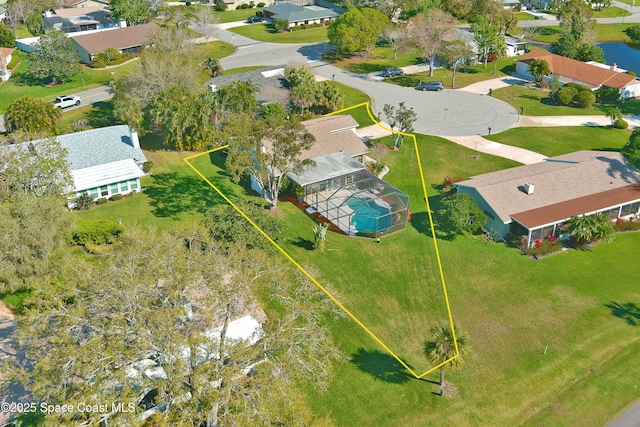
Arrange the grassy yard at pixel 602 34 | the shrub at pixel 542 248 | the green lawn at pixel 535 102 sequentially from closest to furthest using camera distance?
1. the shrub at pixel 542 248
2. the green lawn at pixel 535 102
3. the grassy yard at pixel 602 34

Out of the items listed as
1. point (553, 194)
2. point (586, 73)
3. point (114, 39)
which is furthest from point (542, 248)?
point (114, 39)

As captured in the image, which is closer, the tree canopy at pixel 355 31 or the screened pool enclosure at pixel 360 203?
the screened pool enclosure at pixel 360 203

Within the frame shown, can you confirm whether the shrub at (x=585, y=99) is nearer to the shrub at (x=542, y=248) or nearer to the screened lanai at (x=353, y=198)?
the shrub at (x=542, y=248)

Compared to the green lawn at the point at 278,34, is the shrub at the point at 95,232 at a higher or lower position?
lower

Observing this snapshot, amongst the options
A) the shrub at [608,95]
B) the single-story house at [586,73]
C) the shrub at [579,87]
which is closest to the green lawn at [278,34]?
the single-story house at [586,73]

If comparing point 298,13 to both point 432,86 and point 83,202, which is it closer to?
point 432,86

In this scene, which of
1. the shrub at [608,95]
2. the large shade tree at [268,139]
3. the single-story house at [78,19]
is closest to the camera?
the large shade tree at [268,139]

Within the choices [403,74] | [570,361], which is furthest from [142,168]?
[403,74]

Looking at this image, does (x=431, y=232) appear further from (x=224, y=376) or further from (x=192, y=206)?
(x=224, y=376)
